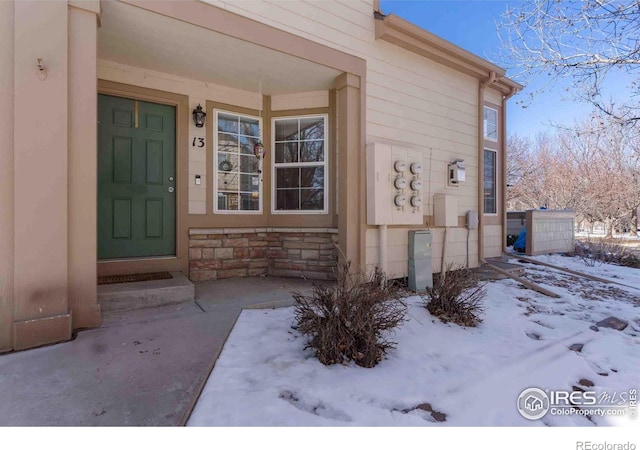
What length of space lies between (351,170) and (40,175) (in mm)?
3112

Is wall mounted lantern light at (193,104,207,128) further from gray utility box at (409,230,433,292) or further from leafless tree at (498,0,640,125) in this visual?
leafless tree at (498,0,640,125)

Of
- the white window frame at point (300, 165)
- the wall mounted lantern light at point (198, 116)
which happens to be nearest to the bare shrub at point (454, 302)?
the white window frame at point (300, 165)

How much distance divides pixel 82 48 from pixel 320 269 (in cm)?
346

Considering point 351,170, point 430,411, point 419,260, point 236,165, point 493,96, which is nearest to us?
point 430,411

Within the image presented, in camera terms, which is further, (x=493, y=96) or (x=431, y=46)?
(x=493, y=96)

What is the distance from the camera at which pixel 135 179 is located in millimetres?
4066

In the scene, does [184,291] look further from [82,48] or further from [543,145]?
[543,145]

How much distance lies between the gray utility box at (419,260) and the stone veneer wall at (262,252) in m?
1.09

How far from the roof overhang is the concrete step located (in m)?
4.06

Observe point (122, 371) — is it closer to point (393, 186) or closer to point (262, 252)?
point (262, 252)

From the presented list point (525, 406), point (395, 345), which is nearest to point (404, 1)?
point (395, 345)

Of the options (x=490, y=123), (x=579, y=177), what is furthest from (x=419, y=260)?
(x=579, y=177)

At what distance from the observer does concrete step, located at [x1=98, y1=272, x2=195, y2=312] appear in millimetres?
3080

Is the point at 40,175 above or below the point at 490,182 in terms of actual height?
below
